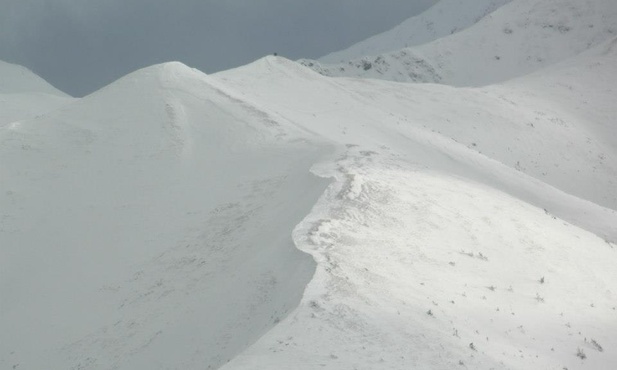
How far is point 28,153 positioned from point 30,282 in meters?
10.6

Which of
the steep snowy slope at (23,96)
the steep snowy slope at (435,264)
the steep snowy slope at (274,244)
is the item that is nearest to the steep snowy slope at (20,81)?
the steep snowy slope at (23,96)

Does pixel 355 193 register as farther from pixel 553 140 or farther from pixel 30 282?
pixel 553 140

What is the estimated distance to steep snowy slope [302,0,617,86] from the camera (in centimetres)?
10725

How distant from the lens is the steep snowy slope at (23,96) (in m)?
51.3

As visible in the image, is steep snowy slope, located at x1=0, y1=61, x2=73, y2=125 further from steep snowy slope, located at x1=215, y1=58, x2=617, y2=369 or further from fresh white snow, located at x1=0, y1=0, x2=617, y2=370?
steep snowy slope, located at x1=215, y1=58, x2=617, y2=369

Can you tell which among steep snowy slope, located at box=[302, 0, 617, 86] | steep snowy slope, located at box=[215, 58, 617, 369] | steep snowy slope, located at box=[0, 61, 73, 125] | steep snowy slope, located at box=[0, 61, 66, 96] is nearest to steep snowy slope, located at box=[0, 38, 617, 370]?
steep snowy slope, located at box=[215, 58, 617, 369]

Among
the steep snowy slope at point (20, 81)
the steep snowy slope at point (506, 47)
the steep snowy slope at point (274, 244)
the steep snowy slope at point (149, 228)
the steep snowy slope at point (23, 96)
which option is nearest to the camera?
the steep snowy slope at point (274, 244)

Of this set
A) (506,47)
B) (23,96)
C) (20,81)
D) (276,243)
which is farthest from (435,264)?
(506,47)

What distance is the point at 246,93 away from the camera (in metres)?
42.4

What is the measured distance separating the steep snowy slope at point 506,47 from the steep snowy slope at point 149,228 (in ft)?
251

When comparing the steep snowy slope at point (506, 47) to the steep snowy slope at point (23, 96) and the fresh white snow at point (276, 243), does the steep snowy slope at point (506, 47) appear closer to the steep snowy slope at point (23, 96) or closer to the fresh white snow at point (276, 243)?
the steep snowy slope at point (23, 96)

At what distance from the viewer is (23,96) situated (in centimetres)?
5928

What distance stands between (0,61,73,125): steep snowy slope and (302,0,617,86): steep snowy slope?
52727mm

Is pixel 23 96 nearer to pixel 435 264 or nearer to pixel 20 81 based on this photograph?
pixel 20 81
